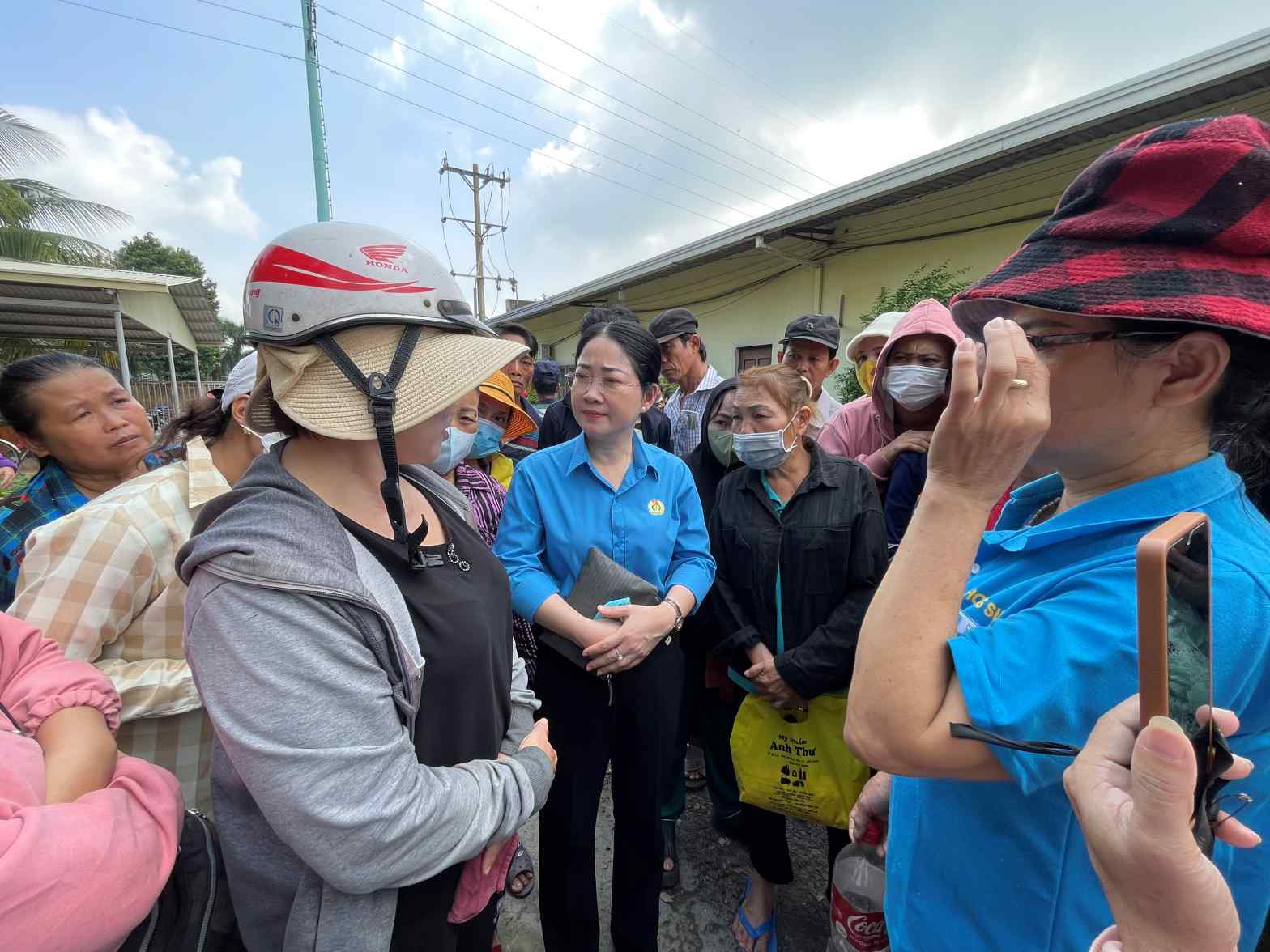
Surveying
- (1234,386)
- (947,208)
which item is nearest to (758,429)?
(1234,386)

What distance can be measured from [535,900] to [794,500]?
2176 millimetres

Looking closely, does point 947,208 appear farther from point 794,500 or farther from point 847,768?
point 847,768

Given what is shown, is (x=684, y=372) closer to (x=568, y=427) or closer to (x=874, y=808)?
(x=568, y=427)

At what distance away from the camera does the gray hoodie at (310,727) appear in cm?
93

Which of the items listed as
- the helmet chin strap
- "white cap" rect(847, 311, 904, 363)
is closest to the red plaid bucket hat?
the helmet chin strap

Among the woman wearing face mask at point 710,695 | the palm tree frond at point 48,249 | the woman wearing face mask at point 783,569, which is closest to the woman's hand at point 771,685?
the woman wearing face mask at point 783,569

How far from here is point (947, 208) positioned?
267 inches

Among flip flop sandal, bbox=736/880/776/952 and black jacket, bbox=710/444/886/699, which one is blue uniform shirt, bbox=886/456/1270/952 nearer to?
black jacket, bbox=710/444/886/699

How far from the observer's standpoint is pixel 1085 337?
89 centimetres

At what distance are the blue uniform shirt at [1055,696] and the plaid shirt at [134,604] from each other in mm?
1748

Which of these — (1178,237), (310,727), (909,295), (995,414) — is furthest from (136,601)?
(909,295)

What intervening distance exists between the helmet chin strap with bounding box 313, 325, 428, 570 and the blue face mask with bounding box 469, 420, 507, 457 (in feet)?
7.52

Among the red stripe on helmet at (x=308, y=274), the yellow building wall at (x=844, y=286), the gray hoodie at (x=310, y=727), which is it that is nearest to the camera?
the gray hoodie at (x=310, y=727)

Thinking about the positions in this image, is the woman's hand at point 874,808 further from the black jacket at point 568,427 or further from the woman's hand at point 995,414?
the black jacket at point 568,427
